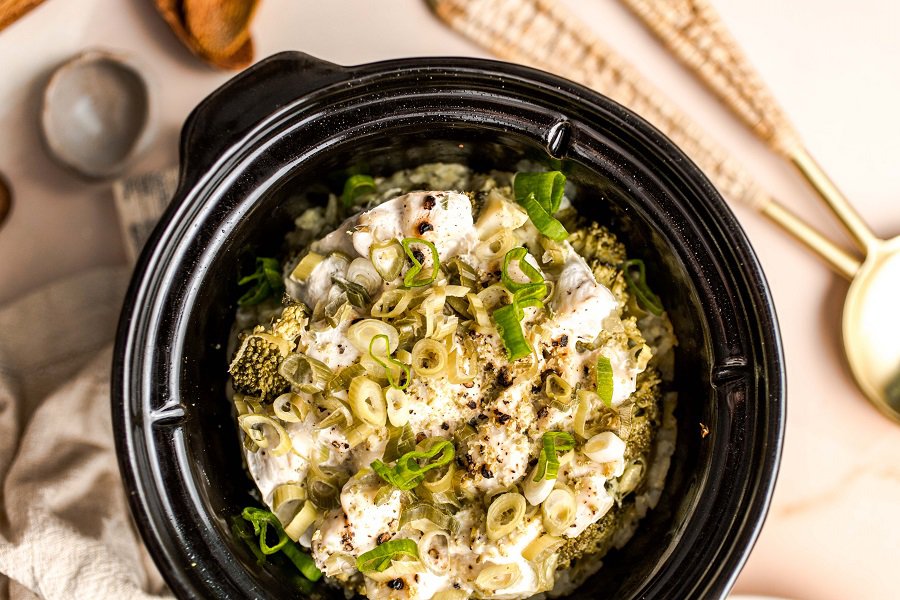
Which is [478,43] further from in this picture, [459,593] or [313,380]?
[459,593]

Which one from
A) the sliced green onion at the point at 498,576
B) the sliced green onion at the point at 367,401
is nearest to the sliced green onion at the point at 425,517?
the sliced green onion at the point at 498,576

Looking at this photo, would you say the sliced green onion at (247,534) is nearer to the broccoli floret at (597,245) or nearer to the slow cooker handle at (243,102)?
the slow cooker handle at (243,102)

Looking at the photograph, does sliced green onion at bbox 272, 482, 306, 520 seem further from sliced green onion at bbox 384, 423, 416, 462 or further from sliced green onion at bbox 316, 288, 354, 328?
sliced green onion at bbox 316, 288, 354, 328

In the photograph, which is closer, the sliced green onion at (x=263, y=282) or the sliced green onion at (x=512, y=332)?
the sliced green onion at (x=512, y=332)

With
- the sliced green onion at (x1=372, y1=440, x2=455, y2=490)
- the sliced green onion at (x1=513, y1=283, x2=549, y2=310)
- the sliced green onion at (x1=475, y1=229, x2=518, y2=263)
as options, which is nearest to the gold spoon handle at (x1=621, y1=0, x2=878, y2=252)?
the sliced green onion at (x1=475, y1=229, x2=518, y2=263)

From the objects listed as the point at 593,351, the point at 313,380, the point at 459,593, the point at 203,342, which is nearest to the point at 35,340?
the point at 203,342

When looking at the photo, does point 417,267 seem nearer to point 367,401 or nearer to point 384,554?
point 367,401

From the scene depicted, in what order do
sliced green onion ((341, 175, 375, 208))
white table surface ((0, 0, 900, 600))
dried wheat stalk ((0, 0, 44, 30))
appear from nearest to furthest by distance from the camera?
1. sliced green onion ((341, 175, 375, 208))
2. dried wheat stalk ((0, 0, 44, 30))
3. white table surface ((0, 0, 900, 600))
